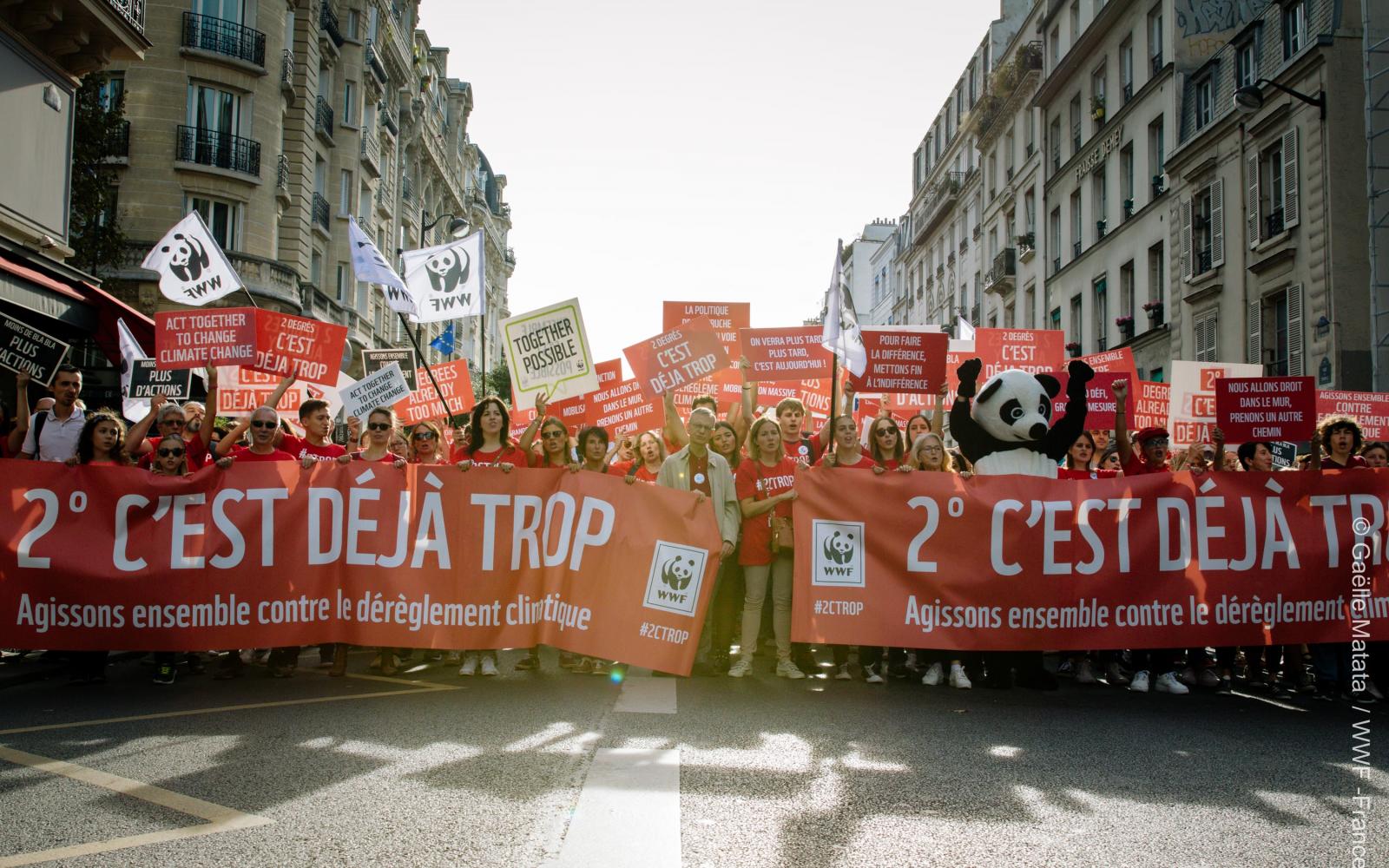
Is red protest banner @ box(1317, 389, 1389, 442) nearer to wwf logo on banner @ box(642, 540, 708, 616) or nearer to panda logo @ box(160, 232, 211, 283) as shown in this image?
wwf logo on banner @ box(642, 540, 708, 616)

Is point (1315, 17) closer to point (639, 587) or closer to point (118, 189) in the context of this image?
point (639, 587)

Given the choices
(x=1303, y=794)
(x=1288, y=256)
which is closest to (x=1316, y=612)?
(x=1303, y=794)

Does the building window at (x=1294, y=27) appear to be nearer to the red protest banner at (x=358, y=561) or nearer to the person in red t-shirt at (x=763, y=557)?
the person in red t-shirt at (x=763, y=557)

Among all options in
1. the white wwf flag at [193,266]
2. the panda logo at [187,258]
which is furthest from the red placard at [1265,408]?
the panda logo at [187,258]

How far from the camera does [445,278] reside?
475 inches

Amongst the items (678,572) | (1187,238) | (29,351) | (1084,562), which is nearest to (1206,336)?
(1187,238)

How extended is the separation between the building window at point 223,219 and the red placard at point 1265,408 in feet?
83.3

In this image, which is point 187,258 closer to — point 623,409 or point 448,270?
point 448,270

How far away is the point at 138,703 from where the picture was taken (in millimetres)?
6492

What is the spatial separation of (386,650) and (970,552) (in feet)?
12.8

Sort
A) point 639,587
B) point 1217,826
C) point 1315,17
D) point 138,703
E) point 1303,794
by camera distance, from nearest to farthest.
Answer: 1. point 1217,826
2. point 1303,794
3. point 138,703
4. point 639,587
5. point 1315,17

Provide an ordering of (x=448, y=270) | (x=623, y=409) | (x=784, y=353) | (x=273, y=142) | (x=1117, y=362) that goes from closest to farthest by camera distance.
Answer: (x=784, y=353), (x=623, y=409), (x=448, y=270), (x=1117, y=362), (x=273, y=142)

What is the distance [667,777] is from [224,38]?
2882 centimetres

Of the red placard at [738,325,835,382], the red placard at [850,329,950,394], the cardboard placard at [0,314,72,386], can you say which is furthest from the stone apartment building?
the red placard at [850,329,950,394]
